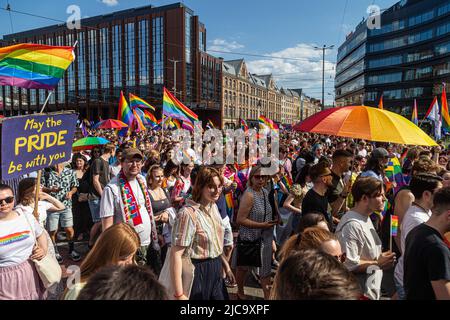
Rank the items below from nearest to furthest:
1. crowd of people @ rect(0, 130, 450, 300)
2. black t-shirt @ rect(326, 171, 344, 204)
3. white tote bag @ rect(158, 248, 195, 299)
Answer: crowd of people @ rect(0, 130, 450, 300) < white tote bag @ rect(158, 248, 195, 299) < black t-shirt @ rect(326, 171, 344, 204)

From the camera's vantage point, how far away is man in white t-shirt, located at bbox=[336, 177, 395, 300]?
2475 mm

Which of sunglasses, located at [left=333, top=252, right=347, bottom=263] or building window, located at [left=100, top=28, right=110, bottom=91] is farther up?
building window, located at [left=100, top=28, right=110, bottom=91]

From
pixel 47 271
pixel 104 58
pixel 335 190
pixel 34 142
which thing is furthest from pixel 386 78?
pixel 47 271

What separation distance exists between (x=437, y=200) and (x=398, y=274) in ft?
3.10

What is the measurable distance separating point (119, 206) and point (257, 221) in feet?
5.14

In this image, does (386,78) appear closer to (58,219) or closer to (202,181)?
(58,219)

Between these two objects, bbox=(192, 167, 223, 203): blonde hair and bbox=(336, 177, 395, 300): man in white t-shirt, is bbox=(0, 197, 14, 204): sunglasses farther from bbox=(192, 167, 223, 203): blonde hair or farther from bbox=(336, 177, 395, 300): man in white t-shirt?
bbox=(336, 177, 395, 300): man in white t-shirt

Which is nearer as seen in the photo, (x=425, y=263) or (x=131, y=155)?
(x=425, y=263)

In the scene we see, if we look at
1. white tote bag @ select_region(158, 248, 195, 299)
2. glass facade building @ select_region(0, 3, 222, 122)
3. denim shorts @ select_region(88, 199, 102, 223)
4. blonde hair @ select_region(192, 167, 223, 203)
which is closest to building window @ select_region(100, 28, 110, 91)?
glass facade building @ select_region(0, 3, 222, 122)

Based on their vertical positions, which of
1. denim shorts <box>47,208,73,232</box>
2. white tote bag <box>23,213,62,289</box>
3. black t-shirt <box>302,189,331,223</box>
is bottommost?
denim shorts <box>47,208,73,232</box>

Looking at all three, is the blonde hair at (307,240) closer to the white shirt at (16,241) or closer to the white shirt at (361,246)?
the white shirt at (361,246)

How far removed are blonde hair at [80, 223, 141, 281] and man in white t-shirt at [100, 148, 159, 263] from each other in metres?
1.01

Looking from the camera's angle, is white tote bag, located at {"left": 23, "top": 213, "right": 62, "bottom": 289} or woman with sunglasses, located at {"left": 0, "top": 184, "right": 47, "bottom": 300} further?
white tote bag, located at {"left": 23, "top": 213, "right": 62, "bottom": 289}

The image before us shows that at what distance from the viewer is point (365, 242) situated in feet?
8.55
